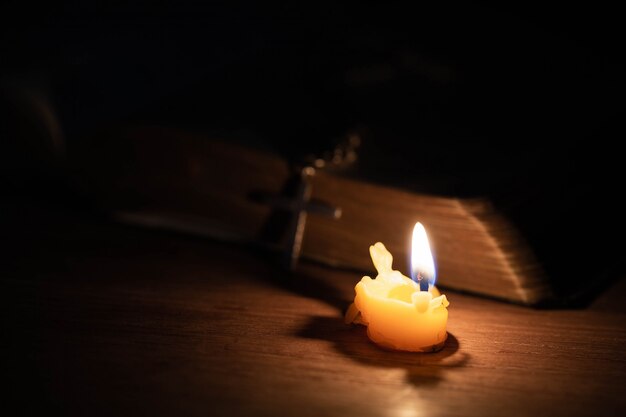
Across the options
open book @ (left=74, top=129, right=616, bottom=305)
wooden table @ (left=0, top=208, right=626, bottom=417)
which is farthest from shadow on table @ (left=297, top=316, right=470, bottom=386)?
open book @ (left=74, top=129, right=616, bottom=305)

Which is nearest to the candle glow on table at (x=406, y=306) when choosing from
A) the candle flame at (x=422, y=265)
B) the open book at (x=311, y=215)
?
the candle flame at (x=422, y=265)

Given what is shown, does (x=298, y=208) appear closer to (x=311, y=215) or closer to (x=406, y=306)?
(x=311, y=215)

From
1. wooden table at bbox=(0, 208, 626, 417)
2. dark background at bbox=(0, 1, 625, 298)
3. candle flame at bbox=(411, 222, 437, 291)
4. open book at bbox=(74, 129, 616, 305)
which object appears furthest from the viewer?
dark background at bbox=(0, 1, 625, 298)

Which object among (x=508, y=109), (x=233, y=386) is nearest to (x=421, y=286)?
(x=233, y=386)

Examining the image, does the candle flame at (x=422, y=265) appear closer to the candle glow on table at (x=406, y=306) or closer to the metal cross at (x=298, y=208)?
the candle glow on table at (x=406, y=306)

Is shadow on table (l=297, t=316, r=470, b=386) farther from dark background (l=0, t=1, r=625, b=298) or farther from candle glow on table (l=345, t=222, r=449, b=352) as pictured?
dark background (l=0, t=1, r=625, b=298)

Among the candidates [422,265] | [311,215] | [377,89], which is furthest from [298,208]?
[377,89]

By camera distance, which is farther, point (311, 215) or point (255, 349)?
point (311, 215)
